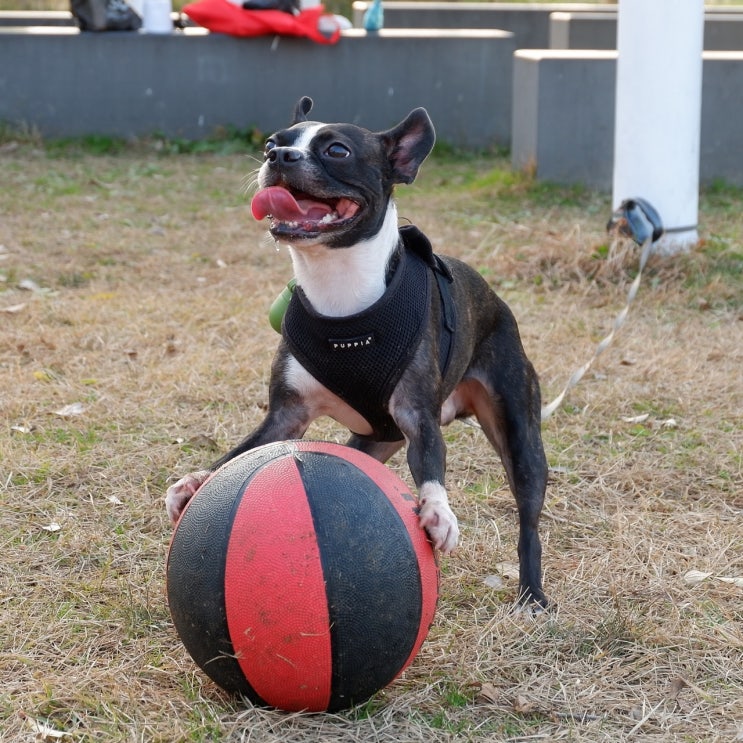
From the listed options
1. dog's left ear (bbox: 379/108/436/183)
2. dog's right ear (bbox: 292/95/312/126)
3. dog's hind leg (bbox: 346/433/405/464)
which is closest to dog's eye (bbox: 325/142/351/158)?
dog's left ear (bbox: 379/108/436/183)

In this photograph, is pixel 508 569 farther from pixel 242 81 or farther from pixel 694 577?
pixel 242 81

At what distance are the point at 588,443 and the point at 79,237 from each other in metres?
4.98

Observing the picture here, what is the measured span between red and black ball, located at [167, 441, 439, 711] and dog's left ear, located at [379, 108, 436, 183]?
3.64ft

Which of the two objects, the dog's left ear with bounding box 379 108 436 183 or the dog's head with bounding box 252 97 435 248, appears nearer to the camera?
the dog's head with bounding box 252 97 435 248

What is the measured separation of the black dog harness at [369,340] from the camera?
3.42 metres

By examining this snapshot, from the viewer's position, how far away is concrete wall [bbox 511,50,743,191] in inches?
386

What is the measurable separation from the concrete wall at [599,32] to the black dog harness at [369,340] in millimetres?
11351

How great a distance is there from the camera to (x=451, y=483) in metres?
4.77

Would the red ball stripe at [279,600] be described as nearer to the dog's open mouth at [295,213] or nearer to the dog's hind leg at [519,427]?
the dog's open mouth at [295,213]

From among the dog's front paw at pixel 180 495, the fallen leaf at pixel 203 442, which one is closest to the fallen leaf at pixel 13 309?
the fallen leaf at pixel 203 442

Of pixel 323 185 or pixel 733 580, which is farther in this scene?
pixel 733 580

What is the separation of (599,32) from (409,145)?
37.3 ft

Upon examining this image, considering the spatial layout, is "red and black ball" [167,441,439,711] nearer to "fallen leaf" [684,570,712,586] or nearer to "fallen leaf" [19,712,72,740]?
"fallen leaf" [19,712,72,740]

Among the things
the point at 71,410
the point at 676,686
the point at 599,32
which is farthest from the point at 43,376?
the point at 599,32
